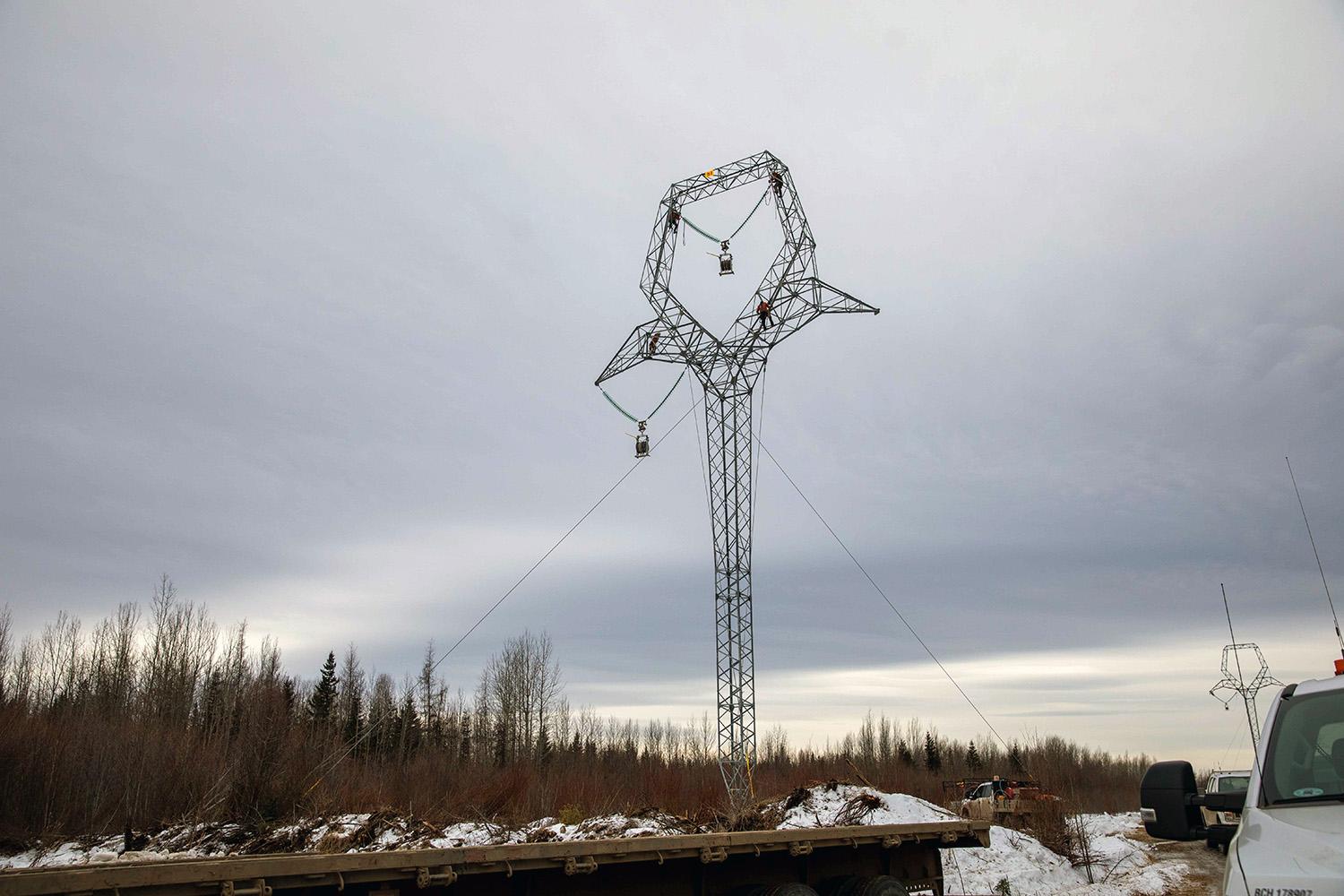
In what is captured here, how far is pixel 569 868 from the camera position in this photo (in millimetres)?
6723

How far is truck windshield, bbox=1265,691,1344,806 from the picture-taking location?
13.5 feet

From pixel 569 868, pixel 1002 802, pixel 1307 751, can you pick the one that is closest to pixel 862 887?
pixel 569 868

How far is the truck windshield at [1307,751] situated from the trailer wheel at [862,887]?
5.78 metres

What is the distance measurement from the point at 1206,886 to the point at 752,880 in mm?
16628

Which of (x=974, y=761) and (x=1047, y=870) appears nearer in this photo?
(x=1047, y=870)

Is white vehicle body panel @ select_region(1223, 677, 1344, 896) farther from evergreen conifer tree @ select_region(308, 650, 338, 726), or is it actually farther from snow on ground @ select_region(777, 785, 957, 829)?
evergreen conifer tree @ select_region(308, 650, 338, 726)

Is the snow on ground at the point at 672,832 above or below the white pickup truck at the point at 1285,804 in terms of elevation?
below

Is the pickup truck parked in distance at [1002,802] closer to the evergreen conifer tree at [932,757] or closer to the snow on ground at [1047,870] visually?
the snow on ground at [1047,870]

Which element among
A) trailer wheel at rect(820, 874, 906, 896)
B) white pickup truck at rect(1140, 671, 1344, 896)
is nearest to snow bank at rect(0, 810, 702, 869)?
trailer wheel at rect(820, 874, 906, 896)

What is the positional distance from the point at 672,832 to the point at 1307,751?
18.0m

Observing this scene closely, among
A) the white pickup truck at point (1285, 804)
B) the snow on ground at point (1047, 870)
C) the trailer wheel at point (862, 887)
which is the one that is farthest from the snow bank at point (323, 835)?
the white pickup truck at point (1285, 804)

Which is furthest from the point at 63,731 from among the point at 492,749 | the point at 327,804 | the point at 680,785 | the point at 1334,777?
the point at 1334,777

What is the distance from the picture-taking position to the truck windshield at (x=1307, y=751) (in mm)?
4125

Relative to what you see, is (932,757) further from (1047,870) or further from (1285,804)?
(1285,804)
